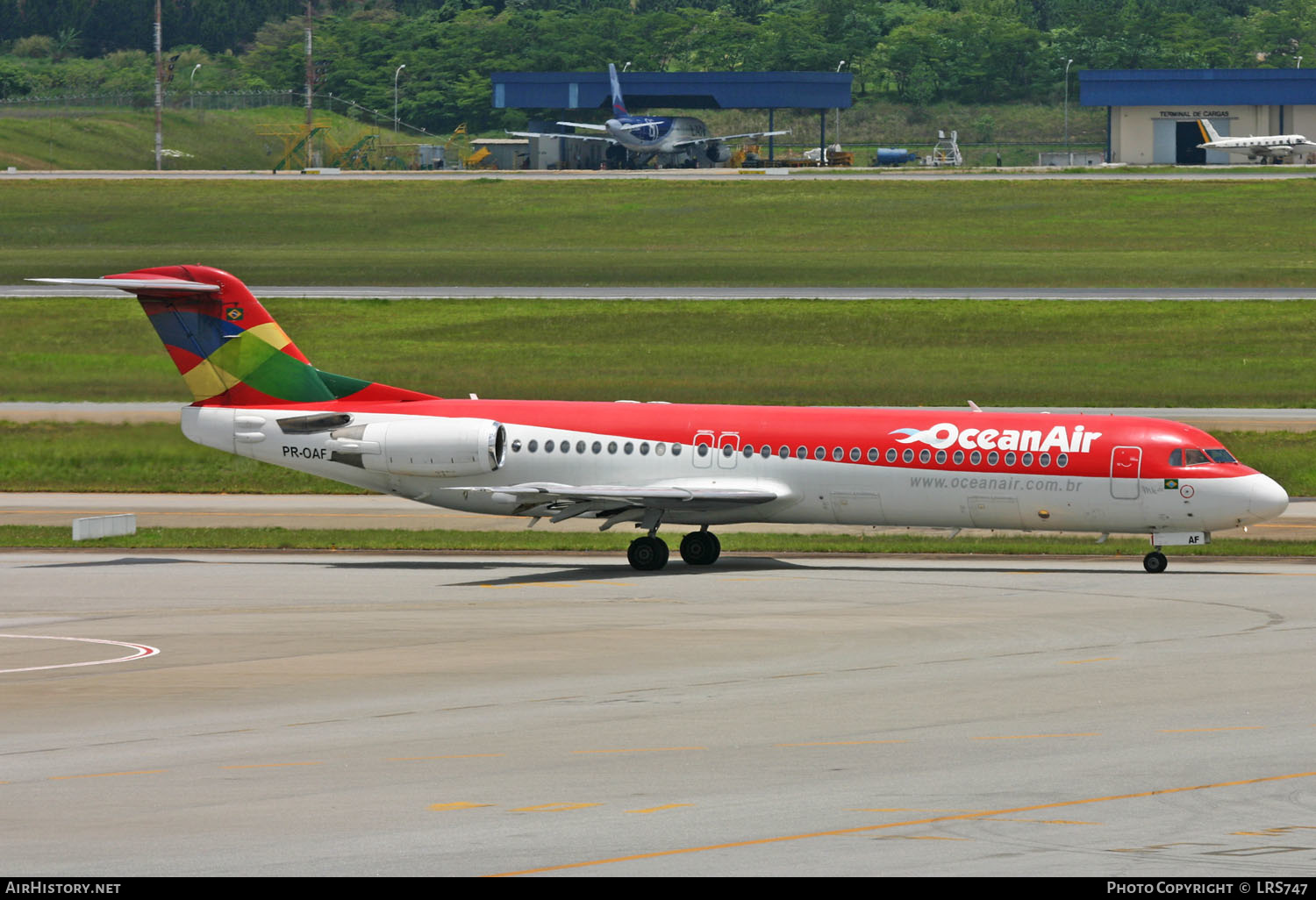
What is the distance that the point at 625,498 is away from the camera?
1398 inches

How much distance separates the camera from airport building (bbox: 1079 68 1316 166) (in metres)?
148

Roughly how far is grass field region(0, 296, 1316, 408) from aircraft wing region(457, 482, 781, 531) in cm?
2099

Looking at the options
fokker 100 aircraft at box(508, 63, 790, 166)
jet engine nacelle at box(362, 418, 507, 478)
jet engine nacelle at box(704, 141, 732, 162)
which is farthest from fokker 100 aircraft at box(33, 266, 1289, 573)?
jet engine nacelle at box(704, 141, 732, 162)

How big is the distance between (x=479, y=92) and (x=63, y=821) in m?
171

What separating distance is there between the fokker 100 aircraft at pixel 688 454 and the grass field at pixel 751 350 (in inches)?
758

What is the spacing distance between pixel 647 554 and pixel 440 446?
16.4 ft

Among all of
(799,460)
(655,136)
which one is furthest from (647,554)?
(655,136)

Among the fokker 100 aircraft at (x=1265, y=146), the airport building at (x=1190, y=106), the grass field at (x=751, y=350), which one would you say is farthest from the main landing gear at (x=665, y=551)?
the airport building at (x=1190, y=106)

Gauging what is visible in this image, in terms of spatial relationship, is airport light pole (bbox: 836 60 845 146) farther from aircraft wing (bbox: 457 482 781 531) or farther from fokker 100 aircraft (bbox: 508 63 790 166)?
aircraft wing (bbox: 457 482 781 531)

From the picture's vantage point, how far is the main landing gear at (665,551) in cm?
3631

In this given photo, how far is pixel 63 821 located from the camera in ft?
52.7

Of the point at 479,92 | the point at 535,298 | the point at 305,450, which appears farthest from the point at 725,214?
the point at 479,92

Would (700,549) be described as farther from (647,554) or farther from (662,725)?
(662,725)

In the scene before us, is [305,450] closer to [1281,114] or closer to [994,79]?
[1281,114]
